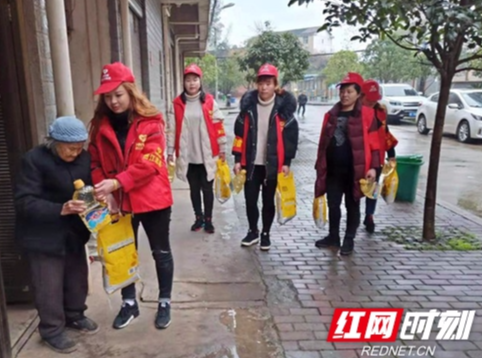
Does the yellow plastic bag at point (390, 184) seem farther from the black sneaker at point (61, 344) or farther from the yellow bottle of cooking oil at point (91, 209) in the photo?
the black sneaker at point (61, 344)

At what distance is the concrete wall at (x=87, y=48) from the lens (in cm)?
493

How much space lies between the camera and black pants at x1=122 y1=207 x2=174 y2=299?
3037 millimetres

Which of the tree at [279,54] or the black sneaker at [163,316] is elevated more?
the tree at [279,54]

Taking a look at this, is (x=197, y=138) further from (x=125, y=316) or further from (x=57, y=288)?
(x=57, y=288)

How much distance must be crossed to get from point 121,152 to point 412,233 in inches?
145

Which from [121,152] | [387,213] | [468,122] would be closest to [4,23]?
[121,152]

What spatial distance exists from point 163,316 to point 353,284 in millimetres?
1648

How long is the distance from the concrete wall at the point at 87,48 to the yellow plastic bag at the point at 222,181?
59.9 inches

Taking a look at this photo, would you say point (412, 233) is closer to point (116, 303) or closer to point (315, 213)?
point (315, 213)

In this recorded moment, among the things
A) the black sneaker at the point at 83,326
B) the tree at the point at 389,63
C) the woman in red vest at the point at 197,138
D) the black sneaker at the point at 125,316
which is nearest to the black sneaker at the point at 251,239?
the woman in red vest at the point at 197,138

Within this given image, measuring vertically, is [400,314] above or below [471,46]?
below

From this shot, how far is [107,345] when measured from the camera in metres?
2.95

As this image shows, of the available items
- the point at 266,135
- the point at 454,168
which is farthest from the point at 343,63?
the point at 266,135

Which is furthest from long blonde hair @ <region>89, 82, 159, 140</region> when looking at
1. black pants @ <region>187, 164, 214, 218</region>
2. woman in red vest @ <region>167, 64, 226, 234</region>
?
black pants @ <region>187, 164, 214, 218</region>
